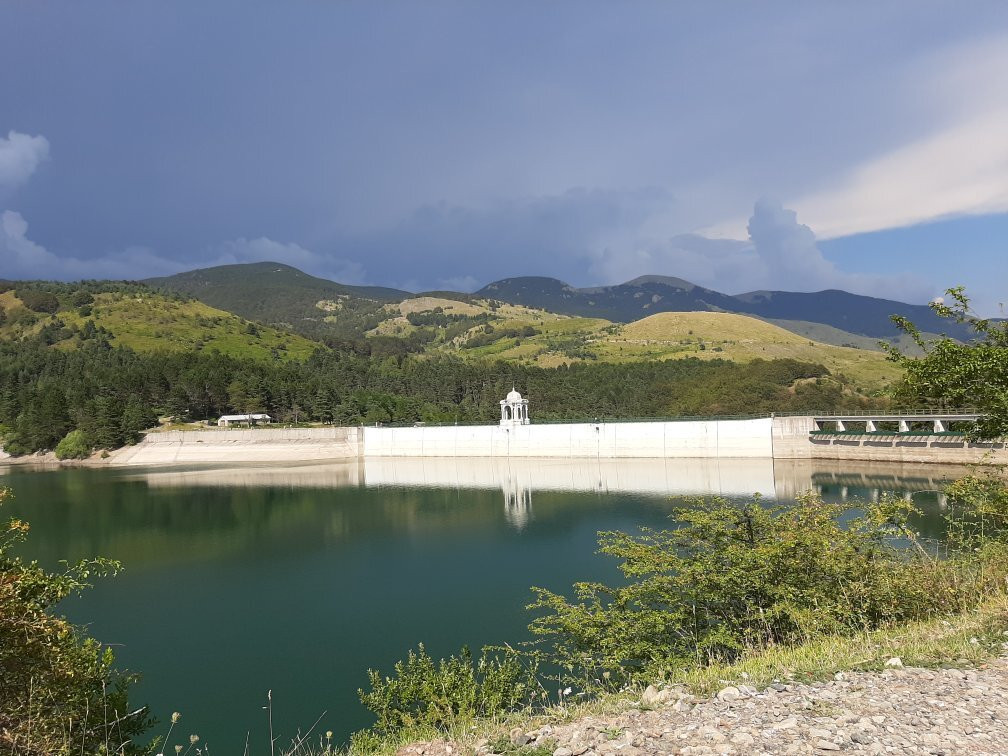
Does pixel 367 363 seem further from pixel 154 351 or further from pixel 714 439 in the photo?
pixel 714 439

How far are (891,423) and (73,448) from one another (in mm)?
97597

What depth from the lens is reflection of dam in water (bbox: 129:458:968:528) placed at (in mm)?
49531

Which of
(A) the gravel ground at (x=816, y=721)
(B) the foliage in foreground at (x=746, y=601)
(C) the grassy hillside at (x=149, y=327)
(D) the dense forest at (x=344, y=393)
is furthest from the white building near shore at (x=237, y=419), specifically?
(A) the gravel ground at (x=816, y=721)

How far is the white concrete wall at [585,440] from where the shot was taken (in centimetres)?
6881

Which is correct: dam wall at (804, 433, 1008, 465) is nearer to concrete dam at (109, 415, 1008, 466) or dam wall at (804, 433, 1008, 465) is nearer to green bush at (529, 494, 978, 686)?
concrete dam at (109, 415, 1008, 466)

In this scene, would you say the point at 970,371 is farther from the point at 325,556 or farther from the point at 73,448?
the point at 73,448

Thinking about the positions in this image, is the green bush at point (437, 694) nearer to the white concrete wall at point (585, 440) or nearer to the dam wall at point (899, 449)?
the dam wall at point (899, 449)

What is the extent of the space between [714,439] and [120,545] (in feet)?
182

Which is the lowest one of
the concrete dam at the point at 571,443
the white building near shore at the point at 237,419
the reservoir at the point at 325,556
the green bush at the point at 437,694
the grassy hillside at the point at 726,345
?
the reservoir at the point at 325,556

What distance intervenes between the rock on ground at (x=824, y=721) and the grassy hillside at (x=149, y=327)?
466 ft

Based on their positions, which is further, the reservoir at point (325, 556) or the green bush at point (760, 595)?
the reservoir at point (325, 556)

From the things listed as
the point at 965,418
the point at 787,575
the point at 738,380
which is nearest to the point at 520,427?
the point at 738,380

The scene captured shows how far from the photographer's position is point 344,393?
103812mm

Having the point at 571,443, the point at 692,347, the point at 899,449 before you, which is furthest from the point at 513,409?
the point at 692,347
